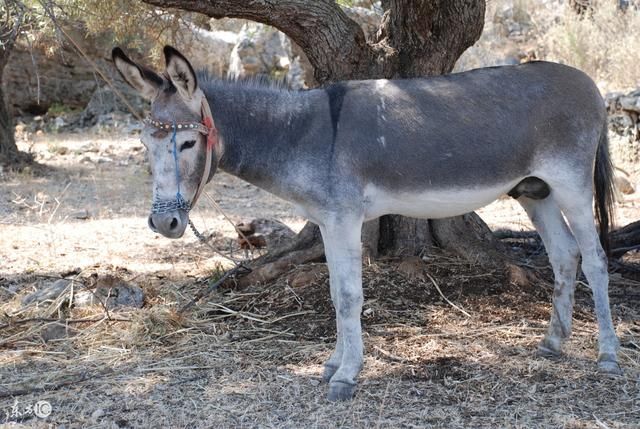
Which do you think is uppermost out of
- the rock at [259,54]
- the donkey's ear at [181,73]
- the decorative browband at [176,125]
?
the donkey's ear at [181,73]

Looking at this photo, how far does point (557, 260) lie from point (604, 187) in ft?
1.68

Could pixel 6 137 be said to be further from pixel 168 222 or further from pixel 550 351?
pixel 550 351

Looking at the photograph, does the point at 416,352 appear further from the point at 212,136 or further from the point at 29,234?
the point at 29,234

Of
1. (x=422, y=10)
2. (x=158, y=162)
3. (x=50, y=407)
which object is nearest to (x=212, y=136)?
(x=158, y=162)

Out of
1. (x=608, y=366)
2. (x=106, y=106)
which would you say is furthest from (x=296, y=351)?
(x=106, y=106)

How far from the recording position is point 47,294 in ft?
17.9

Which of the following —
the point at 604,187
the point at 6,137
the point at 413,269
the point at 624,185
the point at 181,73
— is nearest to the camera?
the point at 181,73

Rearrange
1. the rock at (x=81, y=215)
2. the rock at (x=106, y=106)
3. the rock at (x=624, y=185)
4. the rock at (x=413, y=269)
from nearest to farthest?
the rock at (x=413, y=269), the rock at (x=81, y=215), the rock at (x=624, y=185), the rock at (x=106, y=106)

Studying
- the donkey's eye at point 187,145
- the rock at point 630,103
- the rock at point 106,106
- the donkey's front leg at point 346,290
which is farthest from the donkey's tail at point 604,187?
the rock at point 106,106

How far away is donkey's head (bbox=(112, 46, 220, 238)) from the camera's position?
354cm

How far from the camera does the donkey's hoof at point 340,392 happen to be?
3898 mm

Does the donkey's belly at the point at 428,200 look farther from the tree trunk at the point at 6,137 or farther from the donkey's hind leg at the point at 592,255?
the tree trunk at the point at 6,137

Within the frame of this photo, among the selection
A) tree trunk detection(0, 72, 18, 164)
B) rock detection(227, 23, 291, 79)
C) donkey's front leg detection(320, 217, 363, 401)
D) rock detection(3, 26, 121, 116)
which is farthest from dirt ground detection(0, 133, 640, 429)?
rock detection(3, 26, 121, 116)

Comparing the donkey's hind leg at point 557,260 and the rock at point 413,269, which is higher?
the donkey's hind leg at point 557,260
